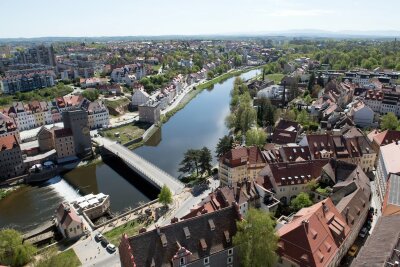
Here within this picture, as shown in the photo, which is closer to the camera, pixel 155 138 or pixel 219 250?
pixel 219 250

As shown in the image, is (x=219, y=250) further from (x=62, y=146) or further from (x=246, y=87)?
(x=246, y=87)

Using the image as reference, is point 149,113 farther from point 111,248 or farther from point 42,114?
point 111,248

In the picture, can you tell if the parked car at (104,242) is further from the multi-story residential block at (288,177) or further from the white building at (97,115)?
the white building at (97,115)

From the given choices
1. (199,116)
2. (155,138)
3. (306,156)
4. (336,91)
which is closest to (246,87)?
(199,116)

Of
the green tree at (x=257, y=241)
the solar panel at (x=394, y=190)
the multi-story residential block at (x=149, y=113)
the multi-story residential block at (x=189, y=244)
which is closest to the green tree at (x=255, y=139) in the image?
the solar panel at (x=394, y=190)

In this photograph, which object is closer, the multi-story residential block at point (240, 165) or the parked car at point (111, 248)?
the parked car at point (111, 248)

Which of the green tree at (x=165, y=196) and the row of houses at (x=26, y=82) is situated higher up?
the row of houses at (x=26, y=82)
